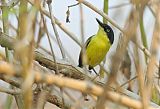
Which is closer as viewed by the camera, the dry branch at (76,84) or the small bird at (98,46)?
the dry branch at (76,84)

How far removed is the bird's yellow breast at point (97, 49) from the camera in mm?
1945

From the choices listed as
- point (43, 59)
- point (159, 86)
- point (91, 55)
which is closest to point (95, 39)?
point (91, 55)

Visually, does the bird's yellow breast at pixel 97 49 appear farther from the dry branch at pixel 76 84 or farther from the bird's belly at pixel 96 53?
the dry branch at pixel 76 84

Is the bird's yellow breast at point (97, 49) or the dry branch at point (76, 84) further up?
the bird's yellow breast at point (97, 49)

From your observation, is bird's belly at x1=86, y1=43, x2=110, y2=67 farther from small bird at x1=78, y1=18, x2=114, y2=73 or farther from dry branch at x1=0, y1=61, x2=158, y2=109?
dry branch at x1=0, y1=61, x2=158, y2=109

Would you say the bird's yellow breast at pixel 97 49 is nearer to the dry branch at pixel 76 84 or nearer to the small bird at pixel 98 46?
the small bird at pixel 98 46

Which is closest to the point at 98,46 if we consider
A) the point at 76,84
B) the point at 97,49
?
the point at 97,49

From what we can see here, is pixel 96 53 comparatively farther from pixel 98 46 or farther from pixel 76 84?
pixel 76 84

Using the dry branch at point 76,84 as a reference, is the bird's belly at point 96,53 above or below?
above

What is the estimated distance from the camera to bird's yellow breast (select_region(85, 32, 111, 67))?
1.95 m

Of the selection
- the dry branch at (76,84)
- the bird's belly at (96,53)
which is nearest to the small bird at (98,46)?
the bird's belly at (96,53)

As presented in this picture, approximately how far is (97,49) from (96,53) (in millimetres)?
44

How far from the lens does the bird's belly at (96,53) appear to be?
1.94m

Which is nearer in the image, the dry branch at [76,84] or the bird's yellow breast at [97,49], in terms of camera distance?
the dry branch at [76,84]
